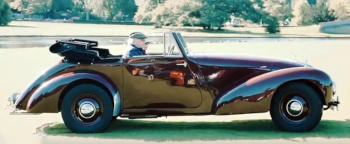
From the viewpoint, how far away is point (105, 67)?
7266 millimetres

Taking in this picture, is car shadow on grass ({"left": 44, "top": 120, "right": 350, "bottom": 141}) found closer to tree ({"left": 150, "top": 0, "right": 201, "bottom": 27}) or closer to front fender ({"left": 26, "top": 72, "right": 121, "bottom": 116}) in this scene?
A: front fender ({"left": 26, "top": 72, "right": 121, "bottom": 116})

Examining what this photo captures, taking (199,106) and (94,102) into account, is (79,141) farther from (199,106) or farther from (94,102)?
(199,106)

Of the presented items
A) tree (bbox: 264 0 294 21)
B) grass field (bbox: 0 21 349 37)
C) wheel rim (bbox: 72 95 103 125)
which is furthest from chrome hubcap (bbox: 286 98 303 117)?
tree (bbox: 264 0 294 21)

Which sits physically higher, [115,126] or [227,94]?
[227,94]

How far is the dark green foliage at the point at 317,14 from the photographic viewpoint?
74.4m

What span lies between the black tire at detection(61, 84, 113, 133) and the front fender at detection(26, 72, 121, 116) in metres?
0.09

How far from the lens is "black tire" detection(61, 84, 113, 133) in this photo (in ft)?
23.3

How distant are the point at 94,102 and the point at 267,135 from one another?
2215mm

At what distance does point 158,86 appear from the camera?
7.27 m

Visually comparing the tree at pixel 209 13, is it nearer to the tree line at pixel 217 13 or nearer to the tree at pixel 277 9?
the tree line at pixel 217 13

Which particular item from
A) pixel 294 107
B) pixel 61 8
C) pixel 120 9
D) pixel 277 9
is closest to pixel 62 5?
pixel 61 8

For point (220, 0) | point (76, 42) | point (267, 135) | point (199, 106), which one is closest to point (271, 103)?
point (267, 135)

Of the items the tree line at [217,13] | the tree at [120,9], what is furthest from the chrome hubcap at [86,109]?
the tree at [120,9]

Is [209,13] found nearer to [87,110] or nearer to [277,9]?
[277,9]
